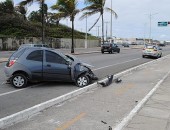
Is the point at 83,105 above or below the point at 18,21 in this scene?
below

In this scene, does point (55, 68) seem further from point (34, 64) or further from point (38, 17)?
point (38, 17)

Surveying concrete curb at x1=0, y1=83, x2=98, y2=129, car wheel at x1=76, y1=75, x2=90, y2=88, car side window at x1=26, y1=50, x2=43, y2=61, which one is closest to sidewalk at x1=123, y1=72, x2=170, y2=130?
concrete curb at x1=0, y1=83, x2=98, y2=129

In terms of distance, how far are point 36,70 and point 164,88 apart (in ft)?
16.1

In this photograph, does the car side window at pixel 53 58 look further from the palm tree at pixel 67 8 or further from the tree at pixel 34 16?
the tree at pixel 34 16

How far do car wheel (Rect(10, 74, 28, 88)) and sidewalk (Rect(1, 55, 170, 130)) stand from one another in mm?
2513

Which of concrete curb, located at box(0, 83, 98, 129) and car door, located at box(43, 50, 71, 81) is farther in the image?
car door, located at box(43, 50, 71, 81)

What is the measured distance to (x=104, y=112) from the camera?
913cm

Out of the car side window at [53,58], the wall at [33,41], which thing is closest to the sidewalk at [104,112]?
the car side window at [53,58]

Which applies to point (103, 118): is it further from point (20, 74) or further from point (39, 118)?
point (20, 74)

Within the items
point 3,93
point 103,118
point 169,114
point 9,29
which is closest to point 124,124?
point 103,118

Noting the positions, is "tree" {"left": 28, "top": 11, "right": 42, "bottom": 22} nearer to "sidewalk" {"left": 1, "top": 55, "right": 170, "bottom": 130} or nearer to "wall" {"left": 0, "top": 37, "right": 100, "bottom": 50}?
"wall" {"left": 0, "top": 37, "right": 100, "bottom": 50}

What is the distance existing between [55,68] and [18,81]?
4.74ft

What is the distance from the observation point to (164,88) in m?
13.8

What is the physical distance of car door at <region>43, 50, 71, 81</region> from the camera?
13.5 m
